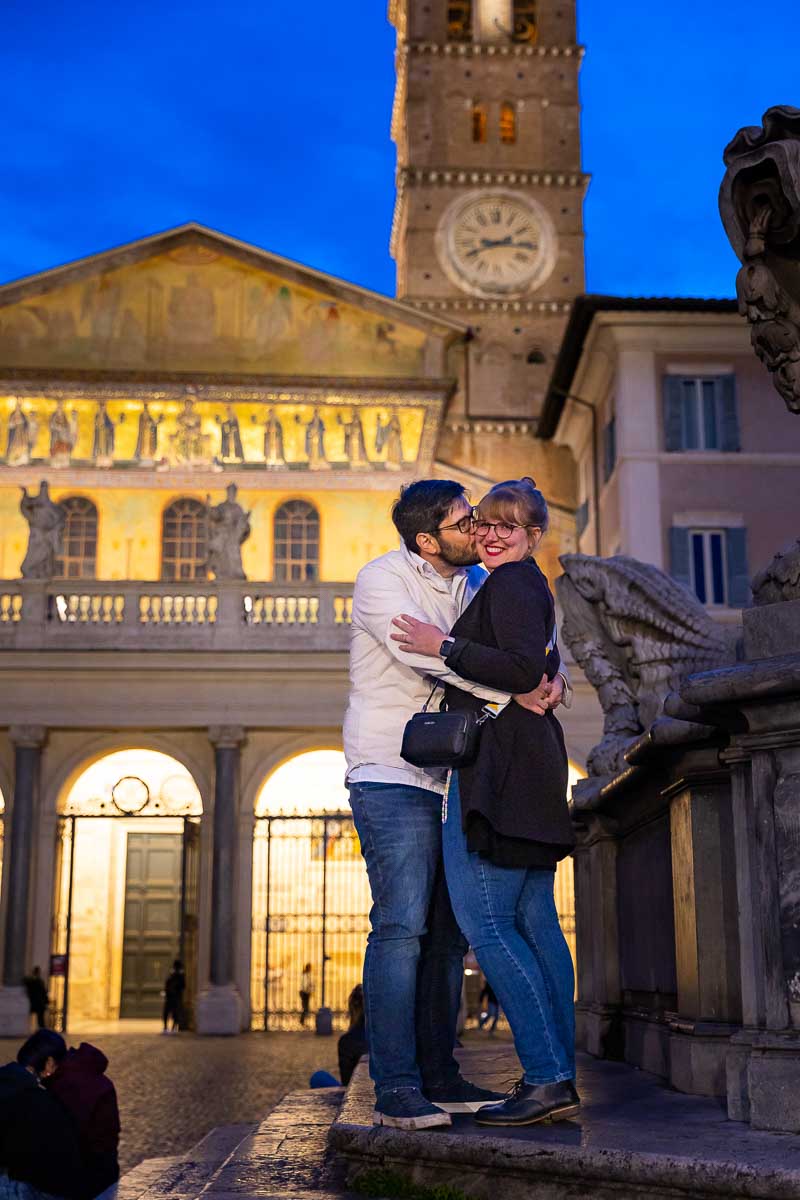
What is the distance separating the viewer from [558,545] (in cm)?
3166

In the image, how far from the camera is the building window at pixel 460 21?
4166 cm

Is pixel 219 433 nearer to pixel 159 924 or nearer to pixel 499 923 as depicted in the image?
pixel 159 924

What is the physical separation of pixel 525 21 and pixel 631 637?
39.7 meters

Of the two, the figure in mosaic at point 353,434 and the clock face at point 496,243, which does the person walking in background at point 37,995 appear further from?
the clock face at point 496,243

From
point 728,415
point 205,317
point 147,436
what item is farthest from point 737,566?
point 205,317

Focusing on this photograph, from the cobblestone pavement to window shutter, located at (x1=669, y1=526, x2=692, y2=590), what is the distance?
9643 mm

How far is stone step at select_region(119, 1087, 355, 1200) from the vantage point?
12.3 ft

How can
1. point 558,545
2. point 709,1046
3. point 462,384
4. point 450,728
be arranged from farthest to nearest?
1. point 462,384
2. point 558,545
3. point 709,1046
4. point 450,728

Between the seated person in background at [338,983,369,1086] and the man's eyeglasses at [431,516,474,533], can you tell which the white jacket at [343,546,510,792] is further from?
the seated person in background at [338,983,369,1086]

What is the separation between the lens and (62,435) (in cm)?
2867

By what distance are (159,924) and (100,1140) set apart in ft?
83.0

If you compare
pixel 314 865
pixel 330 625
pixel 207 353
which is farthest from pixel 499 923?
pixel 207 353

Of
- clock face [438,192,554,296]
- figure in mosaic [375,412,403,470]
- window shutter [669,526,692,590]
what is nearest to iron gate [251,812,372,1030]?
window shutter [669,526,692,590]

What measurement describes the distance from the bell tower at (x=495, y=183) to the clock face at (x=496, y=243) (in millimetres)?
26
